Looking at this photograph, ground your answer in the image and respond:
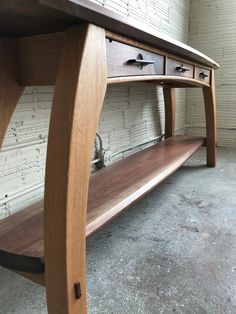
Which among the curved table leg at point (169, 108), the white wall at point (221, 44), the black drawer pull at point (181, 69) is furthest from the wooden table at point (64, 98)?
the white wall at point (221, 44)

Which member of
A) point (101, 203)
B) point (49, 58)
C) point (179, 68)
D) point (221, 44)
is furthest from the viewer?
point (221, 44)

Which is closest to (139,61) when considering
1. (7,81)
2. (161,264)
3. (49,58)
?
(49,58)

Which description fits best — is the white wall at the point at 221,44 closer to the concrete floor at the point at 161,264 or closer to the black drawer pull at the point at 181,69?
the concrete floor at the point at 161,264

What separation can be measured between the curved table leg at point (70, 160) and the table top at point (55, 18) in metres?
0.03

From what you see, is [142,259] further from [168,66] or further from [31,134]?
[168,66]

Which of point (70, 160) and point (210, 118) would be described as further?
point (210, 118)

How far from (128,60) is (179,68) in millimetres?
544

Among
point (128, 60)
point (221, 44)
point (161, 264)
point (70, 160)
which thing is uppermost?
point (221, 44)

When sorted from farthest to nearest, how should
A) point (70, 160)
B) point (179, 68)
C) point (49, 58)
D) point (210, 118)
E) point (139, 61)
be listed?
point (210, 118), point (179, 68), point (139, 61), point (49, 58), point (70, 160)

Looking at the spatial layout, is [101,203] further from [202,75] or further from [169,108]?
[169,108]

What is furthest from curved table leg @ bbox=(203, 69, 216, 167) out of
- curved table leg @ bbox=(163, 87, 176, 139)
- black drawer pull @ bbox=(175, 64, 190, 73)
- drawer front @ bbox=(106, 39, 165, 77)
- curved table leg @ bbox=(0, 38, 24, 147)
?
curved table leg @ bbox=(0, 38, 24, 147)

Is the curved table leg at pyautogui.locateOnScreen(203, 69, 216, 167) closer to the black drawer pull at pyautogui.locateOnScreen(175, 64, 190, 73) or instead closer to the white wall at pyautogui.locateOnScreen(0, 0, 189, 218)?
the white wall at pyautogui.locateOnScreen(0, 0, 189, 218)

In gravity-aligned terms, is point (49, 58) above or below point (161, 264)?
above

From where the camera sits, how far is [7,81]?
809 millimetres
